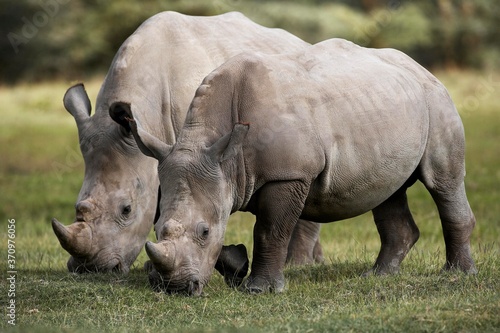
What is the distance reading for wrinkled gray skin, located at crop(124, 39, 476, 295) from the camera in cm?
768

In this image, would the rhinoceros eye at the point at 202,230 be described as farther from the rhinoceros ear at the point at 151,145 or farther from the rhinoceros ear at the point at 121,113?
the rhinoceros ear at the point at 121,113

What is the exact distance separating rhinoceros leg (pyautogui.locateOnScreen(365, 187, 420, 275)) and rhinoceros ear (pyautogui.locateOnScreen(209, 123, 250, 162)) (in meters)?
2.16

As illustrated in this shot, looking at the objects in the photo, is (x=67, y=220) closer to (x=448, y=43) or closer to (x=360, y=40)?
(x=360, y=40)

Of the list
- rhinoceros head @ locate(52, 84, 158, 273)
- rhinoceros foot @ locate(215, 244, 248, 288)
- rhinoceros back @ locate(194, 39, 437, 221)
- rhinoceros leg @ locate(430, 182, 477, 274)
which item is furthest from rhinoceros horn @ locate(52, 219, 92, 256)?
rhinoceros leg @ locate(430, 182, 477, 274)

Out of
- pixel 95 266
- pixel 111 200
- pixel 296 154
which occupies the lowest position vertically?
pixel 95 266

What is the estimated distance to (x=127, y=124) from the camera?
8977 mm

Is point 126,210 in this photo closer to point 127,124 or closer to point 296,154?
point 127,124

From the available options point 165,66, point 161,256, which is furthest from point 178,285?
point 165,66

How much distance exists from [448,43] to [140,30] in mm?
29388

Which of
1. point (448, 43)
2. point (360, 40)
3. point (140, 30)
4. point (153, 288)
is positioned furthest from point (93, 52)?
point (153, 288)

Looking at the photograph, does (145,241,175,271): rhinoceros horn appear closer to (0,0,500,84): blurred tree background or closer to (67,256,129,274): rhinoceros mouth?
(67,256,129,274): rhinoceros mouth

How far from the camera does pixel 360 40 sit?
34.0 meters

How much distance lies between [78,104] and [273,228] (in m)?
2.61

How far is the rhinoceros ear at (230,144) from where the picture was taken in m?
7.56
